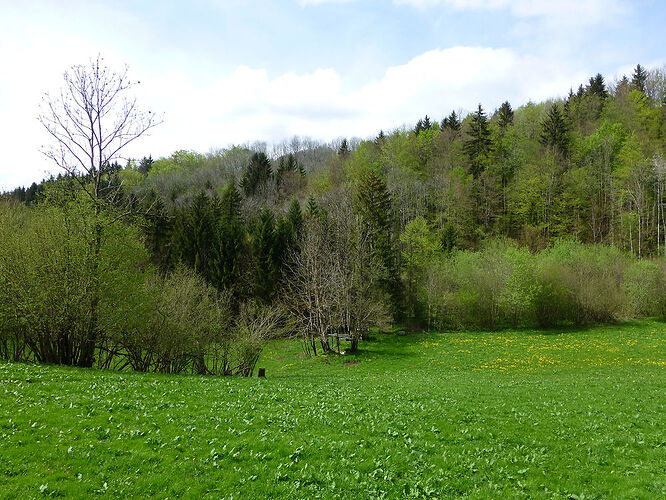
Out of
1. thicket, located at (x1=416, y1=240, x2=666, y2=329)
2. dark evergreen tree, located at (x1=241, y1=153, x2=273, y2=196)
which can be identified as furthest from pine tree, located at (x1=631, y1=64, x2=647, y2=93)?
dark evergreen tree, located at (x1=241, y1=153, x2=273, y2=196)

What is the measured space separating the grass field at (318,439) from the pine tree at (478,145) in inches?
2386

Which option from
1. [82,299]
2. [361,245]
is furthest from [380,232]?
[82,299]

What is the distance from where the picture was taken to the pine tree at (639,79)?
78.6m

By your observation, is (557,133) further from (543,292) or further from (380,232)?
(380,232)

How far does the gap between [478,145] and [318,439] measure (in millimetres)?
75192

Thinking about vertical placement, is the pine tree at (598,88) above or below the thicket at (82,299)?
above

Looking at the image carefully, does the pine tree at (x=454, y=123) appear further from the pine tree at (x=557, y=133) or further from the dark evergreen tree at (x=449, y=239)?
the dark evergreen tree at (x=449, y=239)

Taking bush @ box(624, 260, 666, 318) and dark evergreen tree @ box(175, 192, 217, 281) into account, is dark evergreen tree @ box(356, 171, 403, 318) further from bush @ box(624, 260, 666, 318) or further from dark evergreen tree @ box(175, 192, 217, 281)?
bush @ box(624, 260, 666, 318)

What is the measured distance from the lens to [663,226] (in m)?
55.6

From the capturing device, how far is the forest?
59.1 ft

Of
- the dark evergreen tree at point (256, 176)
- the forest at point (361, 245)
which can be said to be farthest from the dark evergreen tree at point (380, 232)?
the dark evergreen tree at point (256, 176)

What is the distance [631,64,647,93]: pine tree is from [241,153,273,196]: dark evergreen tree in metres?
84.5

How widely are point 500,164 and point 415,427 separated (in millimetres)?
70726

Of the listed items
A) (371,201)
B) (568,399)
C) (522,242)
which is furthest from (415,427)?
(522,242)
